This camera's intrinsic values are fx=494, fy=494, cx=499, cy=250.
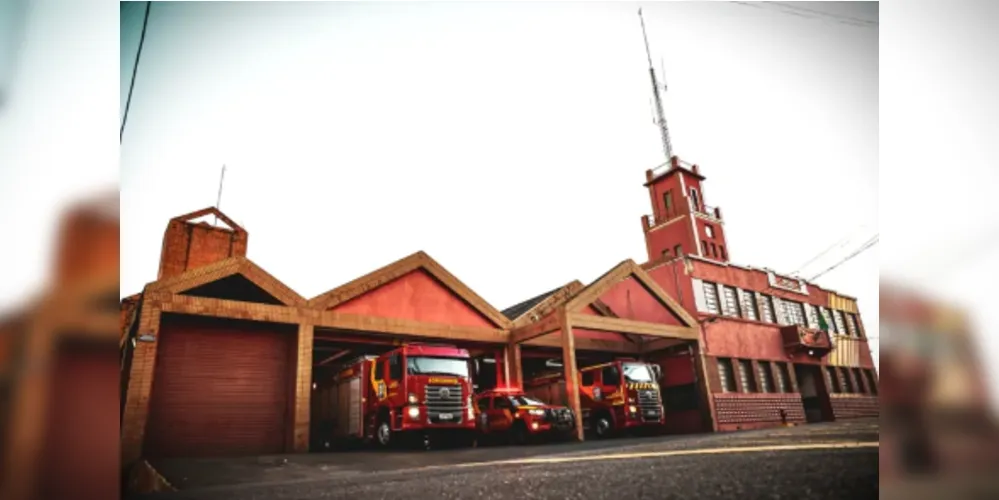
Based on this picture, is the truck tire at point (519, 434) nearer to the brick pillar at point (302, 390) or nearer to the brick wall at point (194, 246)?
the brick pillar at point (302, 390)

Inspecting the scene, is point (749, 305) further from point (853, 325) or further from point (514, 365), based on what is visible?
point (514, 365)

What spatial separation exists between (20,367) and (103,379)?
19 cm

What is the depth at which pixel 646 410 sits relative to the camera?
17.1m

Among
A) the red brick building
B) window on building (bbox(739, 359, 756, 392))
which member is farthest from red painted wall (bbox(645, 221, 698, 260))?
window on building (bbox(739, 359, 756, 392))

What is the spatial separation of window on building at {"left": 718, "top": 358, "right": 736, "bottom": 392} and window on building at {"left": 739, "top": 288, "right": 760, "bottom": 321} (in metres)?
3.18

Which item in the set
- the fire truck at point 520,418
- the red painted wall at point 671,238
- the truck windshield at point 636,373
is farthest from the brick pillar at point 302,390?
the red painted wall at point 671,238

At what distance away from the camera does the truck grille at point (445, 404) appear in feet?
41.3

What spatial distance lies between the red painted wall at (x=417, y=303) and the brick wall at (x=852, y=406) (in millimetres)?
20164

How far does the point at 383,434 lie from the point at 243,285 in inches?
225

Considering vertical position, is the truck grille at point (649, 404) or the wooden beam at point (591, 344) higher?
the wooden beam at point (591, 344)

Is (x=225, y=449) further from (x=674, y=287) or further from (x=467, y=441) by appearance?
(x=674, y=287)

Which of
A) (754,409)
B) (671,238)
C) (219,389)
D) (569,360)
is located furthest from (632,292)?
(219,389)

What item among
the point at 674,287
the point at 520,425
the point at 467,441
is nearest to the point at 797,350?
the point at 674,287

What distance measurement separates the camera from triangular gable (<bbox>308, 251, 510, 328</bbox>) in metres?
14.5
